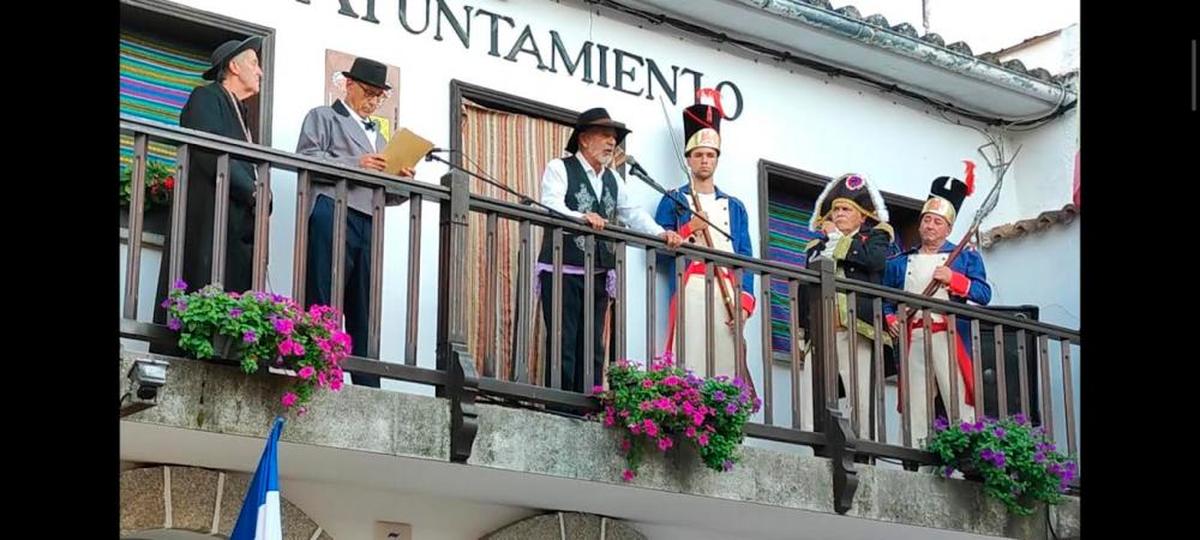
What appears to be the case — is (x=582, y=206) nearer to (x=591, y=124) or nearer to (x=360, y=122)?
(x=591, y=124)

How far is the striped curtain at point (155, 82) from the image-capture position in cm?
850

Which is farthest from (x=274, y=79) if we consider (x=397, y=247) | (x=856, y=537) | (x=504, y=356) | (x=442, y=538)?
(x=856, y=537)

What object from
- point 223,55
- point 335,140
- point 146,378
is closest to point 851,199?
point 335,140

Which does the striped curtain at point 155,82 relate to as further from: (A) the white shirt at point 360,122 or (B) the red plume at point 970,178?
(B) the red plume at point 970,178

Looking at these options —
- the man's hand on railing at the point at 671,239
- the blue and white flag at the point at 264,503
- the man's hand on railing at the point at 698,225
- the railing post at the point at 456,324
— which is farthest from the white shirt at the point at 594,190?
the blue and white flag at the point at 264,503

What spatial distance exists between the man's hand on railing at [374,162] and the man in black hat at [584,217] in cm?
103

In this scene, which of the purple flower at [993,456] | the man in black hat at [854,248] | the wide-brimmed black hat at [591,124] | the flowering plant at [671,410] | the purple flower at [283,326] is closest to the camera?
the purple flower at [283,326]

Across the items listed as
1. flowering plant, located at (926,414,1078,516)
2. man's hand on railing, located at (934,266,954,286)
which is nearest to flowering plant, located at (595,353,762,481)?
flowering plant, located at (926,414,1078,516)
